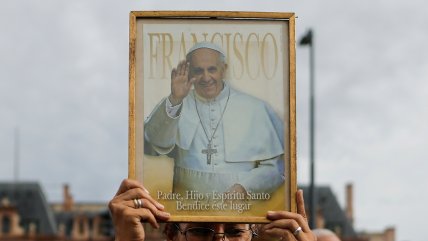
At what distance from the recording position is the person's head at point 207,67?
554 centimetres

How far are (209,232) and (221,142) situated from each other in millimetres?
390

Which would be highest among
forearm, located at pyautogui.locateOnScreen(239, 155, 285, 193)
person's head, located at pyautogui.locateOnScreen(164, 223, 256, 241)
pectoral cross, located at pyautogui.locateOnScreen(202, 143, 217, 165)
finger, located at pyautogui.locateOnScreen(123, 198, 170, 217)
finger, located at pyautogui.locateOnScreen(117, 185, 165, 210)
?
pectoral cross, located at pyautogui.locateOnScreen(202, 143, 217, 165)

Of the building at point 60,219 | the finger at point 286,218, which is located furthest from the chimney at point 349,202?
the finger at point 286,218

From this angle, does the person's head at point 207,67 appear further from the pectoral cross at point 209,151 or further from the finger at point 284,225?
the finger at point 284,225

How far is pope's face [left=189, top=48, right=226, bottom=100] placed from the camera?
18.2 ft

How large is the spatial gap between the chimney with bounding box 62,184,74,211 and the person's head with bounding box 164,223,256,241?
76.0 m

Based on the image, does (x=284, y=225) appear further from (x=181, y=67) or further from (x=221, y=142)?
(x=181, y=67)

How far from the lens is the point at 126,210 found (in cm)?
509

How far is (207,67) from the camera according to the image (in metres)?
5.55

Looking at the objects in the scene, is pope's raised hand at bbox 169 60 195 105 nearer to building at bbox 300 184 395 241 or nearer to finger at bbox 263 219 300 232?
finger at bbox 263 219 300 232

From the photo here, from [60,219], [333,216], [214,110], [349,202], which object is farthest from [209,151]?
[349,202]

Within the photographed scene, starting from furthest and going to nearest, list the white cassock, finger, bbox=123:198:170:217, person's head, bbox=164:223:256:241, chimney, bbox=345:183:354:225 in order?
chimney, bbox=345:183:354:225, the white cassock, person's head, bbox=164:223:256:241, finger, bbox=123:198:170:217

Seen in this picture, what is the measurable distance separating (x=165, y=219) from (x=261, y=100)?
0.68m

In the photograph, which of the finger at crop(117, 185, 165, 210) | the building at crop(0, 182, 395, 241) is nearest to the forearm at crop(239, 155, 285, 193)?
the finger at crop(117, 185, 165, 210)
